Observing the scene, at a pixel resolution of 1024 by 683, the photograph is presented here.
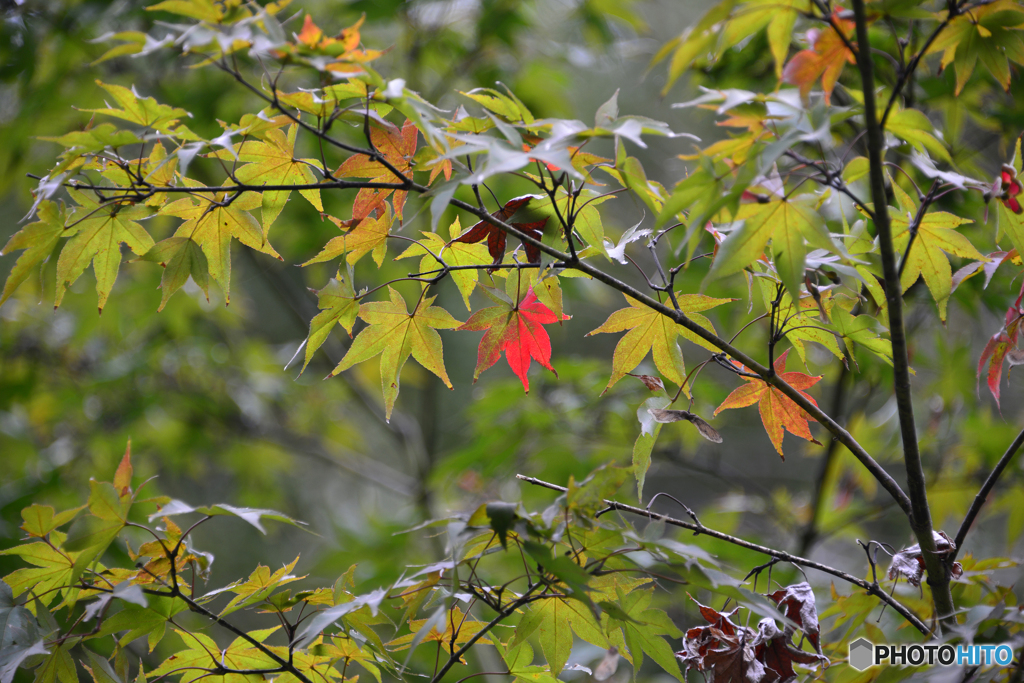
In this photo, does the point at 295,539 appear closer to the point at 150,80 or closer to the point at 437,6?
the point at 150,80

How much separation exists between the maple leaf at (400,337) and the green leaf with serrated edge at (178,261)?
0.15 metres

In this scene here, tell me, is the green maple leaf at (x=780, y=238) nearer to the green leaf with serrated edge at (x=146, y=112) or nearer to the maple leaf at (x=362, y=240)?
the maple leaf at (x=362, y=240)

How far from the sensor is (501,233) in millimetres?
561

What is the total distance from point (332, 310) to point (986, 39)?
584mm

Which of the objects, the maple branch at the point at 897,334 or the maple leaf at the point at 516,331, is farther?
the maple leaf at the point at 516,331

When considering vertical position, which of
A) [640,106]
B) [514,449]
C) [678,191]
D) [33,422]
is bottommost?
[33,422]

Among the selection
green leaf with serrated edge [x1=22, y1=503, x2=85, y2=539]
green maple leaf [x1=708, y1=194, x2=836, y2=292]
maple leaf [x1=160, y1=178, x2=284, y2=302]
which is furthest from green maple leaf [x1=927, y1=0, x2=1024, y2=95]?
green leaf with serrated edge [x1=22, y1=503, x2=85, y2=539]

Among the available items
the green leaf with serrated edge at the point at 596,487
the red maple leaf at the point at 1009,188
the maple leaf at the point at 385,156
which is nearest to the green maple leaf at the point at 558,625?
the green leaf with serrated edge at the point at 596,487

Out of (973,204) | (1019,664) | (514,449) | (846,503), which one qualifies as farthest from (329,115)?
(846,503)

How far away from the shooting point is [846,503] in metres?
1.59

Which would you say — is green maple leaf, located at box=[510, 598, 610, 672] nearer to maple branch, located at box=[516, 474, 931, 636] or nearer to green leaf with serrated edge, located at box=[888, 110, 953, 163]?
maple branch, located at box=[516, 474, 931, 636]

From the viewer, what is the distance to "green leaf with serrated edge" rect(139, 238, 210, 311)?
0.55 m

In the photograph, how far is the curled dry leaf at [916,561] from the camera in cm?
52

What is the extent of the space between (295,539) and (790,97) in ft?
13.0
